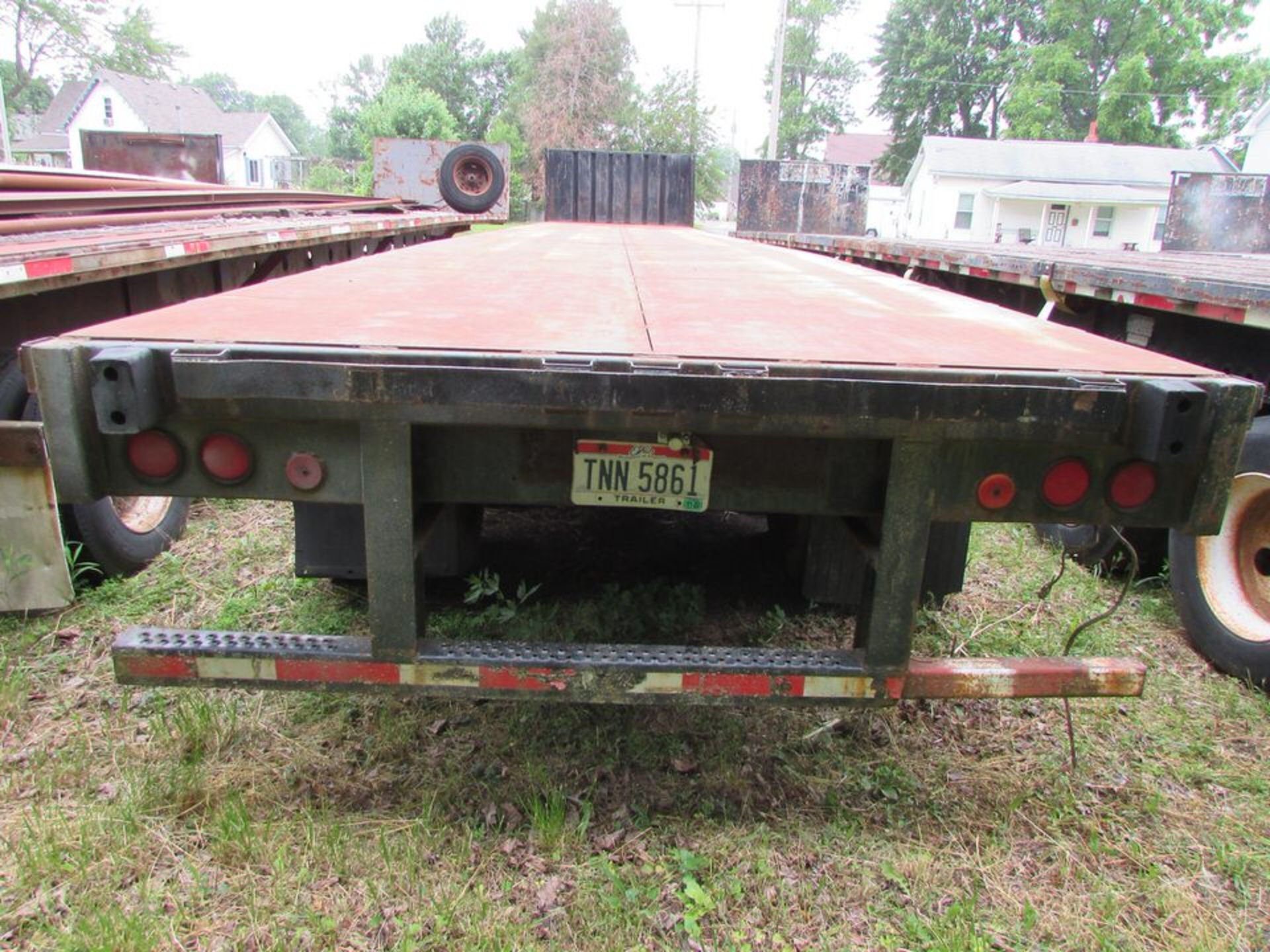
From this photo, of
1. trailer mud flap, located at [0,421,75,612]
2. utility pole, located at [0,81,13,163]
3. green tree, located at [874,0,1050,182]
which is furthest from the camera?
green tree, located at [874,0,1050,182]

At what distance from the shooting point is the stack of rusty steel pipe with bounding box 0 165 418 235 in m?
4.35

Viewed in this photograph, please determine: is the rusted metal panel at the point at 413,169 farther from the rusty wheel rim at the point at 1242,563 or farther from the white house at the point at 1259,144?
the white house at the point at 1259,144

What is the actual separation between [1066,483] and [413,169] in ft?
46.4

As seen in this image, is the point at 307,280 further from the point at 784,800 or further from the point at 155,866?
the point at 784,800

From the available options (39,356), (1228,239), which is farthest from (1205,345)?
(1228,239)

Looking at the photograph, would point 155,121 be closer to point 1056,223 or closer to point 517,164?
point 517,164

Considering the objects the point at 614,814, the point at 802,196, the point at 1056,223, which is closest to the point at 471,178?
the point at 802,196

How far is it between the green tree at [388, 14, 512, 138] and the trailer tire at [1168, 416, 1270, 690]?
50.4 m

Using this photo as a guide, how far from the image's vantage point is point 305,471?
5.82 ft

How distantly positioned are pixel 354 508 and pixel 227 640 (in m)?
0.53

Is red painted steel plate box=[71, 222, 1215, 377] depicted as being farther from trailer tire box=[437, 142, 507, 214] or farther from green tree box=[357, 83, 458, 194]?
green tree box=[357, 83, 458, 194]

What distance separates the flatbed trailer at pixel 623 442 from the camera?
1.60 m

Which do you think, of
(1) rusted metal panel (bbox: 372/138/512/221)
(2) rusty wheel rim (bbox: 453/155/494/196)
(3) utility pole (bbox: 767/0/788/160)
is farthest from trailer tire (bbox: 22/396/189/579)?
(3) utility pole (bbox: 767/0/788/160)

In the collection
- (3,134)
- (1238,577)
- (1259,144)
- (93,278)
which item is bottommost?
(1238,577)
